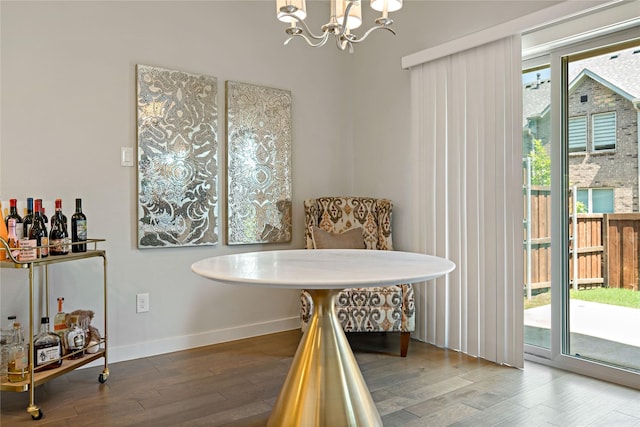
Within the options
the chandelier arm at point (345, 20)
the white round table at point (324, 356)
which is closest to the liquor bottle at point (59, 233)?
the white round table at point (324, 356)

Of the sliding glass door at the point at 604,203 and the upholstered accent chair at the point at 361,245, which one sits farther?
the upholstered accent chair at the point at 361,245

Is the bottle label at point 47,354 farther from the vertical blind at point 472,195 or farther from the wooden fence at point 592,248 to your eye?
the wooden fence at point 592,248

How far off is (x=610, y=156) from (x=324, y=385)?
2099mm

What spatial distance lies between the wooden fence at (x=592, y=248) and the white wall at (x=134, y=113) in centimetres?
92

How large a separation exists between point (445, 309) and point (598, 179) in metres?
1.23

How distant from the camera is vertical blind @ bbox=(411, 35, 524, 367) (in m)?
2.59

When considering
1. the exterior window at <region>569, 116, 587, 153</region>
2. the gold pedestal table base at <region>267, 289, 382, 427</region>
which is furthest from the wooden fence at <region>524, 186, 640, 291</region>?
the gold pedestal table base at <region>267, 289, 382, 427</region>

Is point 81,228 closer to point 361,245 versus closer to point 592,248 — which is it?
point 361,245

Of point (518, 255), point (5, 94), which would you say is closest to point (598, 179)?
point (518, 255)

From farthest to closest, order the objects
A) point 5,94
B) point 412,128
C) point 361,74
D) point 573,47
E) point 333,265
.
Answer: point 361,74 < point 412,128 < point 573,47 < point 5,94 < point 333,265

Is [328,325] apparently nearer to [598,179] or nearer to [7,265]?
[7,265]

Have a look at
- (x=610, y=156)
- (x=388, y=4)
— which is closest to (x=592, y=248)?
(x=610, y=156)

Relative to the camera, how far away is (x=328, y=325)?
174 cm

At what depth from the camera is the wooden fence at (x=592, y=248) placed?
243 centimetres
